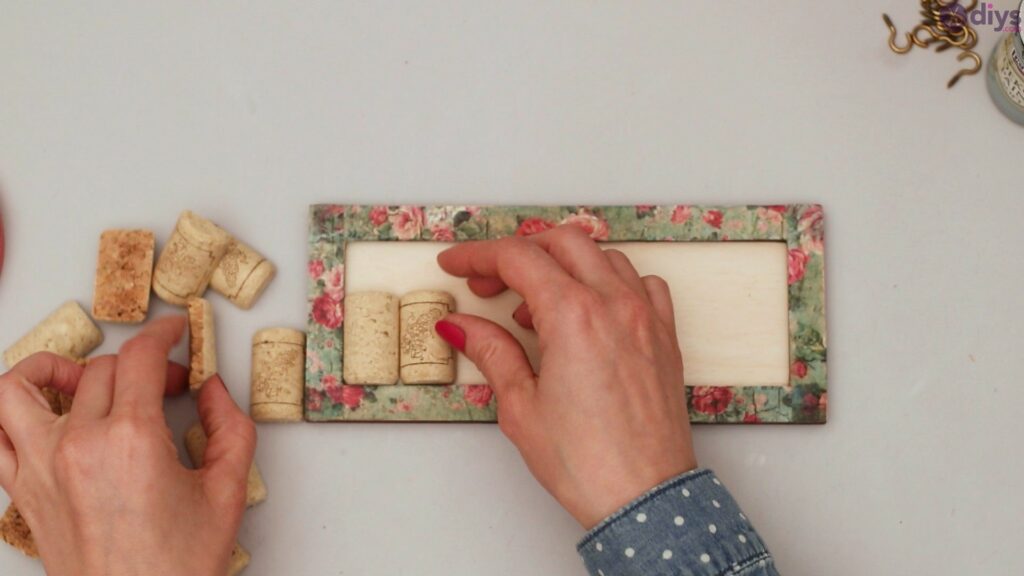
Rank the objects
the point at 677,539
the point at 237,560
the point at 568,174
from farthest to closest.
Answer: the point at 568,174 → the point at 237,560 → the point at 677,539

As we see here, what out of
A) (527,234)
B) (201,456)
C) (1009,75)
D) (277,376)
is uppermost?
(1009,75)

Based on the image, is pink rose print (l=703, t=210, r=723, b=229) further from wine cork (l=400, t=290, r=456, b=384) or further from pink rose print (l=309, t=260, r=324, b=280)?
pink rose print (l=309, t=260, r=324, b=280)

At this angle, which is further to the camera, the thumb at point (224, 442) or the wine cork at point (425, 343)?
the wine cork at point (425, 343)

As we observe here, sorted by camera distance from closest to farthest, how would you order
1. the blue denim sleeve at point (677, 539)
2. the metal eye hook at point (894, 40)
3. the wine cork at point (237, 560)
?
the blue denim sleeve at point (677, 539), the wine cork at point (237, 560), the metal eye hook at point (894, 40)

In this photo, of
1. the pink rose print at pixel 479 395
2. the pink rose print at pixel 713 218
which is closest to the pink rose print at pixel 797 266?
the pink rose print at pixel 713 218

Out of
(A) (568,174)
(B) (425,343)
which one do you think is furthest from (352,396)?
(A) (568,174)

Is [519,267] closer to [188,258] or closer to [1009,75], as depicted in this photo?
[188,258]

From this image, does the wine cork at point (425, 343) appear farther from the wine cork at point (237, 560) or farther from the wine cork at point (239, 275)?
the wine cork at point (237, 560)
